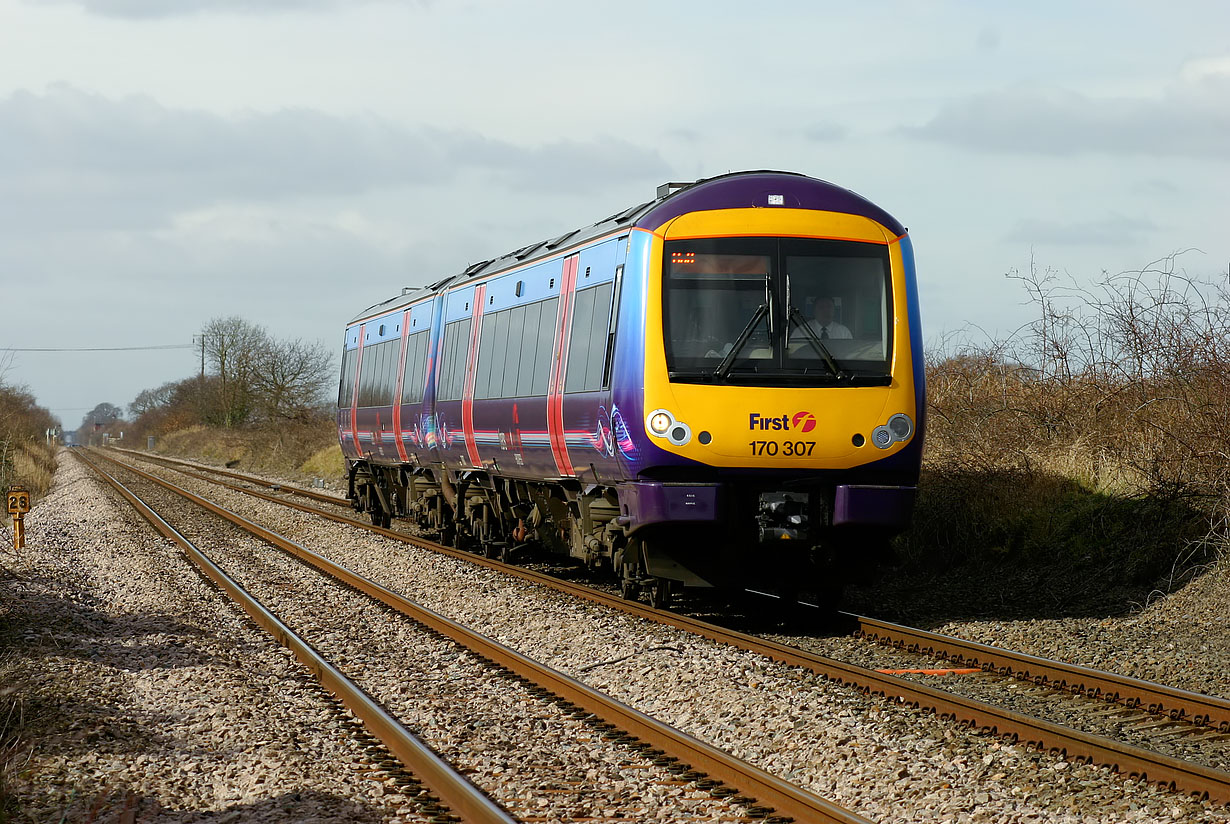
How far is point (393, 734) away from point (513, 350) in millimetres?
7200

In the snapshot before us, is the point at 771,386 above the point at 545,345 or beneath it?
beneath

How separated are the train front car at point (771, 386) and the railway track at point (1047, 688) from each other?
78 centimetres

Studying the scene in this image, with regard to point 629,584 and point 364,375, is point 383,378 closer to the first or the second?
point 364,375

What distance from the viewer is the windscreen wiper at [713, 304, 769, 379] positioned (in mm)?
9875

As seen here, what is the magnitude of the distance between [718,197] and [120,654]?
5689 millimetres

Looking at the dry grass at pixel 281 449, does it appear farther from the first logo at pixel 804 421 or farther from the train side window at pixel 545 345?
the first logo at pixel 804 421

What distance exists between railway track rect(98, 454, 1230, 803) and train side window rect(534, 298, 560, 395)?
2.71 metres

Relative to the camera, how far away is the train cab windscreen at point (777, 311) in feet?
32.7

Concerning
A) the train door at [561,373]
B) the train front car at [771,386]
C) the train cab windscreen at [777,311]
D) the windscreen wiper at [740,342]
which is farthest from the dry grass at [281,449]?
the windscreen wiper at [740,342]

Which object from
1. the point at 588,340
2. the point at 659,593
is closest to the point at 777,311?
the point at 588,340

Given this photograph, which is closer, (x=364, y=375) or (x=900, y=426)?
(x=900, y=426)

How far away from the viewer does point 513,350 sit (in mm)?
13641

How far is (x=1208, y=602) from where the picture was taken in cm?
1045

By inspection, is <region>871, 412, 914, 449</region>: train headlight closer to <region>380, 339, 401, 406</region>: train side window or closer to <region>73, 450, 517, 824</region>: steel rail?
<region>73, 450, 517, 824</region>: steel rail
